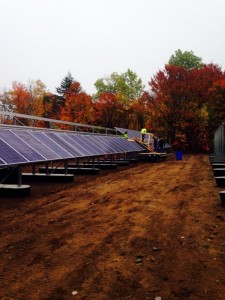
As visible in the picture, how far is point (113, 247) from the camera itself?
266 inches

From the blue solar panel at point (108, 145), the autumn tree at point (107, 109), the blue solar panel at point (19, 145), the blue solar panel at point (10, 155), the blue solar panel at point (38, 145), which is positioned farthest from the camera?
the autumn tree at point (107, 109)

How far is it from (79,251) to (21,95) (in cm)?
5364

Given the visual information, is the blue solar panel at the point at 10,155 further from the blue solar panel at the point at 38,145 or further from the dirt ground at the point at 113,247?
the blue solar panel at the point at 38,145

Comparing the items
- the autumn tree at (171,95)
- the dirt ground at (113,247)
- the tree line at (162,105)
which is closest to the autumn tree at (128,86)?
the tree line at (162,105)

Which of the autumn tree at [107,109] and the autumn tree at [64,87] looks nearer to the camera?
the autumn tree at [107,109]

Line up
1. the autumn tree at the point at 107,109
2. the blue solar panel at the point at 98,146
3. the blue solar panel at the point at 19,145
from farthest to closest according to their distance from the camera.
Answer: the autumn tree at the point at 107,109, the blue solar panel at the point at 98,146, the blue solar panel at the point at 19,145

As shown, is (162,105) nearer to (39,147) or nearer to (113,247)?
(39,147)

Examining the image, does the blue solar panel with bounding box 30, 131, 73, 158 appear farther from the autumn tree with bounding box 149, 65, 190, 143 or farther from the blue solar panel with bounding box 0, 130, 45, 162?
the autumn tree with bounding box 149, 65, 190, 143

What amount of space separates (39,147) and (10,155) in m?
3.09

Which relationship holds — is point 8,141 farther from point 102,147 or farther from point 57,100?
point 57,100

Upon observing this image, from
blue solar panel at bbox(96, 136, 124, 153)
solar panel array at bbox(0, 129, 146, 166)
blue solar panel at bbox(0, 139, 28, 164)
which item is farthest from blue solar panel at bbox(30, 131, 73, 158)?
blue solar panel at bbox(96, 136, 124, 153)

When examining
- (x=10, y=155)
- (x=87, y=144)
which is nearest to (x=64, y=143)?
(x=87, y=144)

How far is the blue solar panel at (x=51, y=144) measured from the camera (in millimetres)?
15797

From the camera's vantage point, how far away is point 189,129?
48312 millimetres
